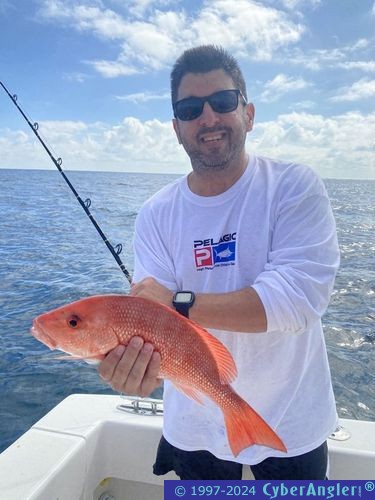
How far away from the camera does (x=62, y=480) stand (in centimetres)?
268

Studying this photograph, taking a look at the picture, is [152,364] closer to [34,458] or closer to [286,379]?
[286,379]

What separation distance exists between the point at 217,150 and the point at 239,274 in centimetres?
68

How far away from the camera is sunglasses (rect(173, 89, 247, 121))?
231cm

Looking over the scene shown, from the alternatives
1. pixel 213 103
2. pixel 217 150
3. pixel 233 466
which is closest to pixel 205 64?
pixel 213 103

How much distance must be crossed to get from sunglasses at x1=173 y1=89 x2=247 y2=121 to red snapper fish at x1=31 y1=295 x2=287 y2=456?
1146 mm

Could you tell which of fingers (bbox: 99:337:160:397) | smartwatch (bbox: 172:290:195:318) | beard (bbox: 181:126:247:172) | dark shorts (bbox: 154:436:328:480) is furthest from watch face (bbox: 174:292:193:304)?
Result: dark shorts (bbox: 154:436:328:480)

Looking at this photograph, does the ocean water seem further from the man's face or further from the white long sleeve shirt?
the man's face

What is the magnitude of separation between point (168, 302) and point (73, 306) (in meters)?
0.44

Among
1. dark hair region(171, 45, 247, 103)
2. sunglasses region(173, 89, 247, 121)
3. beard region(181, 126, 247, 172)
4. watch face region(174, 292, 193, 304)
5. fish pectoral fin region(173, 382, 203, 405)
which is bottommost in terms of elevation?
fish pectoral fin region(173, 382, 203, 405)

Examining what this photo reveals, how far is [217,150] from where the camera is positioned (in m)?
2.30

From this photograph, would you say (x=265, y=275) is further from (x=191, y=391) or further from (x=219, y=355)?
(x=191, y=391)

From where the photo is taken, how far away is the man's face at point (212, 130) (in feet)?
7.55

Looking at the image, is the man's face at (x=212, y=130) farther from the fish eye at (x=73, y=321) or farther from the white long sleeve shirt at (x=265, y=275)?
the fish eye at (x=73, y=321)

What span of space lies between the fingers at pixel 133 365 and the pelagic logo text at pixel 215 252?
647 mm
